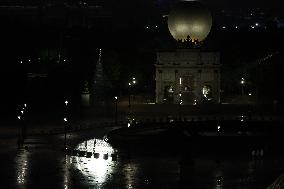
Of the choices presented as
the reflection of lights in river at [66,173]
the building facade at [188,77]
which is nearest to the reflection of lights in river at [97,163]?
the reflection of lights in river at [66,173]

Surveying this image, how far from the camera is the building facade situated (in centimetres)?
8438

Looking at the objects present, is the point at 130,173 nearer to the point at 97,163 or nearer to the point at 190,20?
the point at 97,163

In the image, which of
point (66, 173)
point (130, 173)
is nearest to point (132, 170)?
point (130, 173)

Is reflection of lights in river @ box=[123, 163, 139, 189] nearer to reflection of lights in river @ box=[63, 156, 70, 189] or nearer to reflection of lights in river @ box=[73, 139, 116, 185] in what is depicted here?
reflection of lights in river @ box=[73, 139, 116, 185]

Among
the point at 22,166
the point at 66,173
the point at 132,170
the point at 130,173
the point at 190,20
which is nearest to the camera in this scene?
the point at 66,173

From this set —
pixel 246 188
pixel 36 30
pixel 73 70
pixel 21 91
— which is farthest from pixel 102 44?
pixel 246 188

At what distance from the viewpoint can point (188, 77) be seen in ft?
280

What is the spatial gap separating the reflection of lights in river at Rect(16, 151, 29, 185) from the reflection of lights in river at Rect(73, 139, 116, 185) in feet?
8.13

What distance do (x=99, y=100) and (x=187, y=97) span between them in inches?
354

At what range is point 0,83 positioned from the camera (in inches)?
2835

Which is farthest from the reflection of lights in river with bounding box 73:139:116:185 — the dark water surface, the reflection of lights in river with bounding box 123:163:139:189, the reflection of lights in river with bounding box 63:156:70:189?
the reflection of lights in river with bounding box 123:163:139:189

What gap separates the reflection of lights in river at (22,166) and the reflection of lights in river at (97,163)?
8.13 ft

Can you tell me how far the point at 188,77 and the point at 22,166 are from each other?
4760cm

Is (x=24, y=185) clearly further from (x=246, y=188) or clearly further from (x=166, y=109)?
(x=166, y=109)
